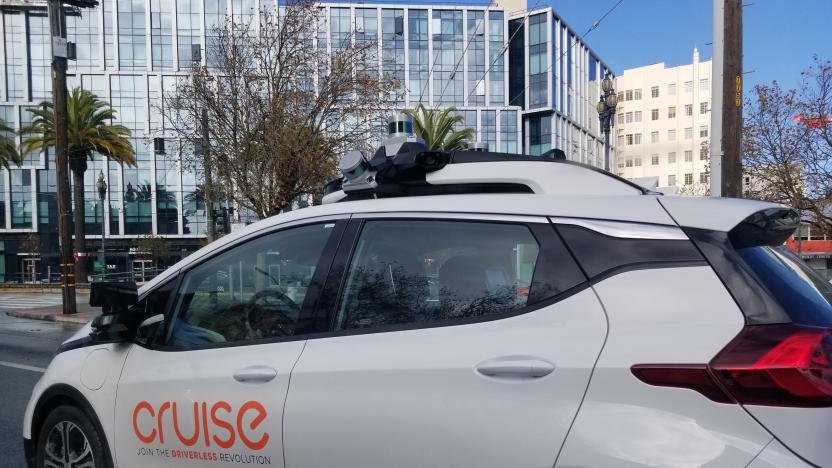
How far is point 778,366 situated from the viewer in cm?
175

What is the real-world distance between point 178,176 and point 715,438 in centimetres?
5727

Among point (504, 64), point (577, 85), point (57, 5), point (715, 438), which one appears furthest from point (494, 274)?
point (577, 85)

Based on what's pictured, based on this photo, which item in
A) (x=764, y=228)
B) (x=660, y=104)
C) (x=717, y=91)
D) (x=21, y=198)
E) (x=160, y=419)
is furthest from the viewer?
(x=660, y=104)

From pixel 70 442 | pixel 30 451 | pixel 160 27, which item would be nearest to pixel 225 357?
pixel 70 442

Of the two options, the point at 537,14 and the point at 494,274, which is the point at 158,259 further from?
the point at 494,274

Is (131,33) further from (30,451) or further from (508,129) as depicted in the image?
(30,451)

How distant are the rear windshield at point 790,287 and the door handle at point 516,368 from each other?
0.71 metres

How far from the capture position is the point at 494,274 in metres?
2.36

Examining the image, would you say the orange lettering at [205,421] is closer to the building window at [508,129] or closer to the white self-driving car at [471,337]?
the white self-driving car at [471,337]

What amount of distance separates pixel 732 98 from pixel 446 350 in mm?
9100

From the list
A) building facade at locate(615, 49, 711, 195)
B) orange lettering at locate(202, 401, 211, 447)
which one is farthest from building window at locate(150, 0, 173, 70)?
orange lettering at locate(202, 401, 211, 447)

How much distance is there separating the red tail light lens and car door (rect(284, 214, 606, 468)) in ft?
1.28

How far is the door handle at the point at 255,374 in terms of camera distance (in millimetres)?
2521

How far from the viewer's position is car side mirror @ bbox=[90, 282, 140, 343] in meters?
3.11
